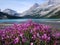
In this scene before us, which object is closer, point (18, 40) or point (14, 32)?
point (18, 40)

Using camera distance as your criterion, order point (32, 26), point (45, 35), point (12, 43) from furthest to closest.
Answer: point (32, 26) → point (12, 43) → point (45, 35)

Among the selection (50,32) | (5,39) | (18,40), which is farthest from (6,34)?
(50,32)

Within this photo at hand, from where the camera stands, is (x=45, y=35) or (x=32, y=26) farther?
(x=32, y=26)

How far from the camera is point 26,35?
5.57 metres

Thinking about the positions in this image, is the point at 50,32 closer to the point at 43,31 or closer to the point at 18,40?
the point at 43,31

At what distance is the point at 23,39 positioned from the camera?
527cm

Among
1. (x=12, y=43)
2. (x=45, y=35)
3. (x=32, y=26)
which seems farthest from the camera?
(x=32, y=26)

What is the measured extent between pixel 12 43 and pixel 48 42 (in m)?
0.82

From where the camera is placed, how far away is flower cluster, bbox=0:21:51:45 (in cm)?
520

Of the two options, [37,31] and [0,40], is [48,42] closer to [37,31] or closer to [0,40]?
[37,31]

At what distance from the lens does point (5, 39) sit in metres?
5.63

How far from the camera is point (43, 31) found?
5543 mm

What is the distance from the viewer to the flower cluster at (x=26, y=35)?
520 centimetres

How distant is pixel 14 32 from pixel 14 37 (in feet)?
0.67
